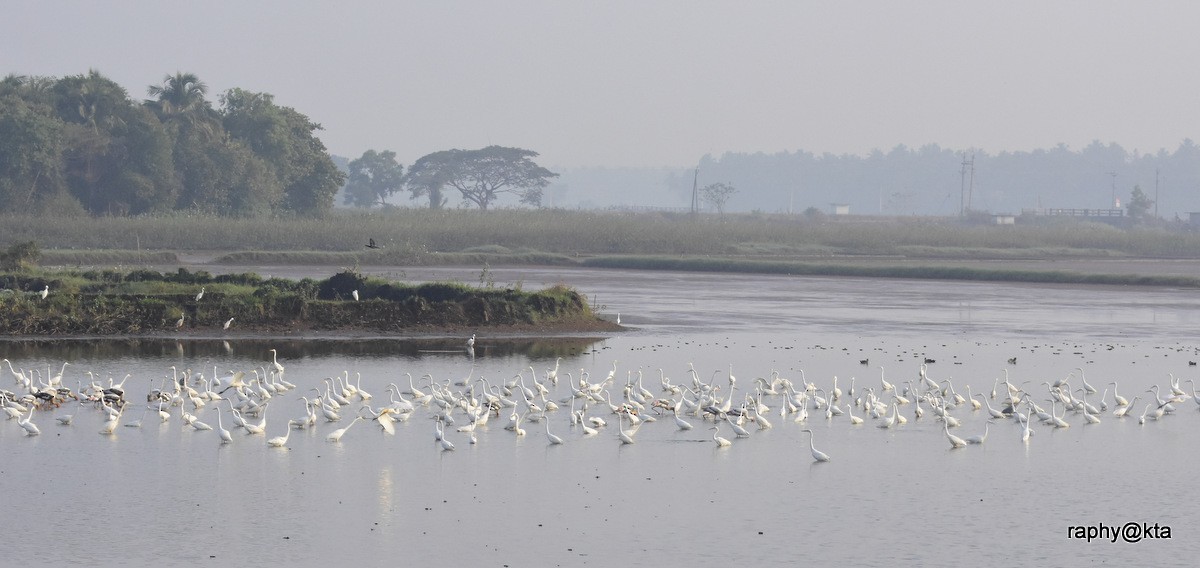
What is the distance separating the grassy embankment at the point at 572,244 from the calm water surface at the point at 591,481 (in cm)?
3512

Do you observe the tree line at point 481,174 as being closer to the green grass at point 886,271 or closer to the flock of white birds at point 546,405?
the green grass at point 886,271

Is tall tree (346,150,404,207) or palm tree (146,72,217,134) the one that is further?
tall tree (346,150,404,207)

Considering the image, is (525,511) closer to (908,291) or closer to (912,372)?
(912,372)

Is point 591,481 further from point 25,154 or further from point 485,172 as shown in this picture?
point 485,172

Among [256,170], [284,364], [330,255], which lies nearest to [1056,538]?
[284,364]

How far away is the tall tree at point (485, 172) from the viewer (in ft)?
474

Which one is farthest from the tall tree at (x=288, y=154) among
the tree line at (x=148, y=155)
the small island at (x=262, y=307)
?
the small island at (x=262, y=307)

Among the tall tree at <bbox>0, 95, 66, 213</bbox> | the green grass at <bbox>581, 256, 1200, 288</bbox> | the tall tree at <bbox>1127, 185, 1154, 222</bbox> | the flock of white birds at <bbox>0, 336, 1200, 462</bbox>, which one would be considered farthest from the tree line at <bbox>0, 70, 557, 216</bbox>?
the tall tree at <bbox>1127, 185, 1154, 222</bbox>

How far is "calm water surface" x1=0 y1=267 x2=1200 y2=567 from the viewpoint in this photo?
1466cm

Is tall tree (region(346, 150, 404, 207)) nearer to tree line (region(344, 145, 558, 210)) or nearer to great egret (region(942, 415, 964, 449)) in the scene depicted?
tree line (region(344, 145, 558, 210))

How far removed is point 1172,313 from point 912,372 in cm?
1907

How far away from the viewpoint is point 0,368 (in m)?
26.3

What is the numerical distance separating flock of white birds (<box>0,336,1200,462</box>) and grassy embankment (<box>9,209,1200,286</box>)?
35.8m

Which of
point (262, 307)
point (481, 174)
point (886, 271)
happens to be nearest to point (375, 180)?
point (481, 174)
